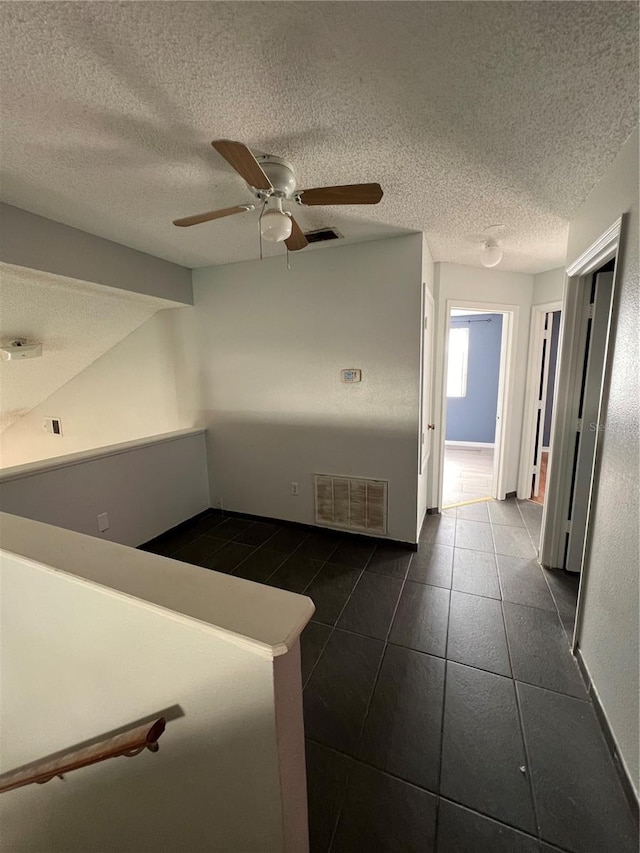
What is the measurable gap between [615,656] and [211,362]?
3.43 meters

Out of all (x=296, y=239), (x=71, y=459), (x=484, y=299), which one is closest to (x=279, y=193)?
(x=296, y=239)

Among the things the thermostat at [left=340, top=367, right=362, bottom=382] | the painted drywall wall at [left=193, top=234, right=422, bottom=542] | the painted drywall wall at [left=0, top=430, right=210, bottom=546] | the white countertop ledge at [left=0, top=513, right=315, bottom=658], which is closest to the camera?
the white countertop ledge at [left=0, top=513, right=315, bottom=658]

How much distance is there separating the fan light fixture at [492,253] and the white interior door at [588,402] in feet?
2.03

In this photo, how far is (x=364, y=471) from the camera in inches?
114

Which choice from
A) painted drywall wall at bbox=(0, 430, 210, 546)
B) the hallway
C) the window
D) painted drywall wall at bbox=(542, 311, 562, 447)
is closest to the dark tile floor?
painted drywall wall at bbox=(0, 430, 210, 546)

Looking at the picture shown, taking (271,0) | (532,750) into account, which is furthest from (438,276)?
(532,750)

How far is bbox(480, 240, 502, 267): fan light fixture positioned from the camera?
95.9 inches

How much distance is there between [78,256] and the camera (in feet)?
7.47

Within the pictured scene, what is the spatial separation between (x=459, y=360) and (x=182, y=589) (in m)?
6.18

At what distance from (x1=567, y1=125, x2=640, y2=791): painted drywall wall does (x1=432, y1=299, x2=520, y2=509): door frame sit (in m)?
Answer: 1.67

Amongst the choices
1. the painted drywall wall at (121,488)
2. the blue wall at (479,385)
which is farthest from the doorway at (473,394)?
the painted drywall wall at (121,488)

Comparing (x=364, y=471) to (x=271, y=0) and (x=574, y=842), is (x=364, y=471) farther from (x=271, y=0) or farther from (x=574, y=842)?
(x=271, y=0)

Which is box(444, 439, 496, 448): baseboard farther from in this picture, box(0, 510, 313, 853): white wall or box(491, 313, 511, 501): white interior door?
box(0, 510, 313, 853): white wall

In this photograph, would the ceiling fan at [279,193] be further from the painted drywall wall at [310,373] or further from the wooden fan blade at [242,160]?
the painted drywall wall at [310,373]
